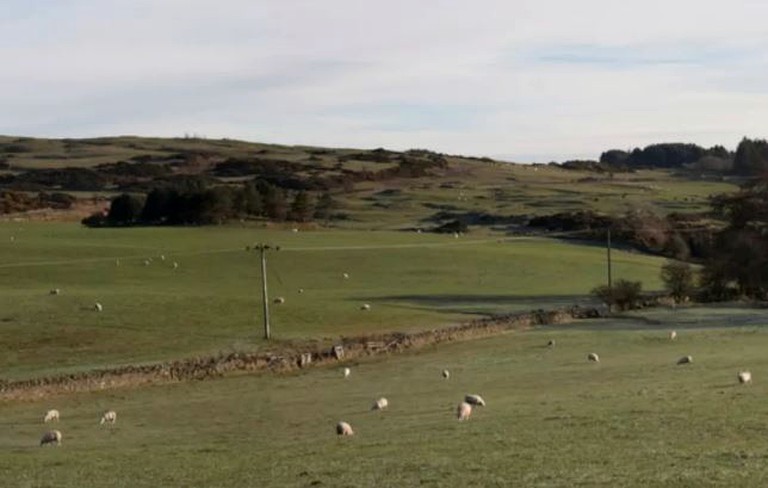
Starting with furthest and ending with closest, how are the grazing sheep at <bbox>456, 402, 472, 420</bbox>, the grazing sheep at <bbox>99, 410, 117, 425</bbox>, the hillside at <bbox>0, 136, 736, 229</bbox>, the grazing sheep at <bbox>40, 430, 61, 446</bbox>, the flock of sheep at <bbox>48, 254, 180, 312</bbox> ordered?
the hillside at <bbox>0, 136, 736, 229</bbox>
the flock of sheep at <bbox>48, 254, 180, 312</bbox>
the grazing sheep at <bbox>99, 410, 117, 425</bbox>
the grazing sheep at <bbox>40, 430, 61, 446</bbox>
the grazing sheep at <bbox>456, 402, 472, 420</bbox>

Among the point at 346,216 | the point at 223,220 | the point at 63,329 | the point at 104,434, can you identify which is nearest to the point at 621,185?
the point at 346,216

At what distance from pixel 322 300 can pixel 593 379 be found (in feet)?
93.3

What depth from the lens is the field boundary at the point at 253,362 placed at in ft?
112

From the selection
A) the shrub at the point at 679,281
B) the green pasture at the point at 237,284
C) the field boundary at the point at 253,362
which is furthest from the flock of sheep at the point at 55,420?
the shrub at the point at 679,281

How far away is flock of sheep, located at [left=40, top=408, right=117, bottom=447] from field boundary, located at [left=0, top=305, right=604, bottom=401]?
392 cm

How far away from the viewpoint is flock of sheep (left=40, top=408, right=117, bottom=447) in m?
23.1

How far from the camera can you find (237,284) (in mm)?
64125

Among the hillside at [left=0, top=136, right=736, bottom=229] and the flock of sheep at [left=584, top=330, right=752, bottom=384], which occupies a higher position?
the hillside at [left=0, top=136, right=736, bottom=229]

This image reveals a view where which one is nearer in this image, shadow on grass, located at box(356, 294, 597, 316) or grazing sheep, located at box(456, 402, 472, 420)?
grazing sheep, located at box(456, 402, 472, 420)

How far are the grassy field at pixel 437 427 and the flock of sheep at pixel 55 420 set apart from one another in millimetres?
223

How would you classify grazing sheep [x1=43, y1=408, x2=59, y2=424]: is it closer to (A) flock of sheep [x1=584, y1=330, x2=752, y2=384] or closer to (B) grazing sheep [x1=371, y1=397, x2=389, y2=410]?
(B) grazing sheep [x1=371, y1=397, x2=389, y2=410]

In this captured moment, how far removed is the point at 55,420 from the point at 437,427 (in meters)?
10.7

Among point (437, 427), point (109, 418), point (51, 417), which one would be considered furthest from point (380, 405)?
point (51, 417)

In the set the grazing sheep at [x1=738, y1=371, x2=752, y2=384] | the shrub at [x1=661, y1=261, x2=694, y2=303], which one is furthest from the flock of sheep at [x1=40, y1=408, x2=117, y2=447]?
the shrub at [x1=661, y1=261, x2=694, y2=303]
